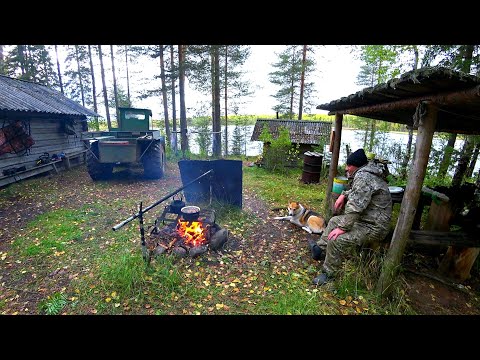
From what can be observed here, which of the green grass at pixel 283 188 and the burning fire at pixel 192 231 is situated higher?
the burning fire at pixel 192 231

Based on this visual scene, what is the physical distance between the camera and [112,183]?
29.7ft

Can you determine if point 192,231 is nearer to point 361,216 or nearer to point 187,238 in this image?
point 187,238

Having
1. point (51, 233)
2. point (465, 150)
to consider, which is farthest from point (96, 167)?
point (465, 150)

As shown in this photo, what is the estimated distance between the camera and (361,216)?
3.86 m

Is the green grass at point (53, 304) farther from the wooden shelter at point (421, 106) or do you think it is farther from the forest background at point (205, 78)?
the forest background at point (205, 78)

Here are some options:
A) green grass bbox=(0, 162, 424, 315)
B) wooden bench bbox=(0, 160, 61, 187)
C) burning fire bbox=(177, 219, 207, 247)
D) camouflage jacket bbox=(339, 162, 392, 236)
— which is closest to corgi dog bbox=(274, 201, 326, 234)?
green grass bbox=(0, 162, 424, 315)

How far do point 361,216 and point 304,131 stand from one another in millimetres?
12328

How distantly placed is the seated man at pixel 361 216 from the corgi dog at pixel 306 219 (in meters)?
1.62

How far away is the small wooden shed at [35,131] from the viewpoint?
848 centimetres

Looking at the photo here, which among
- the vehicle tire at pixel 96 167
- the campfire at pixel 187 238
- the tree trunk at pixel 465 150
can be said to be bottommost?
the campfire at pixel 187 238

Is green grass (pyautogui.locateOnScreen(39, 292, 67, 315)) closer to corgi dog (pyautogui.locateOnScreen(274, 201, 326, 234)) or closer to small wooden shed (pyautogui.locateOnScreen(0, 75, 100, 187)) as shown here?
corgi dog (pyautogui.locateOnScreen(274, 201, 326, 234))

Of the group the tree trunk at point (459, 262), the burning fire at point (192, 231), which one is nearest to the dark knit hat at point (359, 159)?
the tree trunk at point (459, 262)
